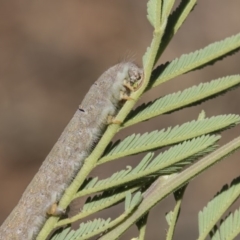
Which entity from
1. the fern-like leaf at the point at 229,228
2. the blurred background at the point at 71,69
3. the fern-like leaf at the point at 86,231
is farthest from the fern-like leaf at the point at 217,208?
the blurred background at the point at 71,69

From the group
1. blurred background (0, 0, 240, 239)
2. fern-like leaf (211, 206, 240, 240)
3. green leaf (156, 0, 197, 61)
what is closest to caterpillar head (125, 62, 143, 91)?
green leaf (156, 0, 197, 61)

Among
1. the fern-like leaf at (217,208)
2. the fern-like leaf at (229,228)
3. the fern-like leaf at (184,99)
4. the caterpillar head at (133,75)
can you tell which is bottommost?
the fern-like leaf at (229,228)

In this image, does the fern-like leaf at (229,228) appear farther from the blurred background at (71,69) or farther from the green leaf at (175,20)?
the blurred background at (71,69)

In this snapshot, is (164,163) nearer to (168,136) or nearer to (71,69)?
(168,136)

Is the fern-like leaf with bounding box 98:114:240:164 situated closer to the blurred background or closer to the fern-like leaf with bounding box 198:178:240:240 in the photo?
the fern-like leaf with bounding box 198:178:240:240

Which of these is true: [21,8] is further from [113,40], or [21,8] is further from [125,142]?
[125,142]

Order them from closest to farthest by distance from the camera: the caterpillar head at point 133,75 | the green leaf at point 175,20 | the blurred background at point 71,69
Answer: the green leaf at point 175,20, the caterpillar head at point 133,75, the blurred background at point 71,69
